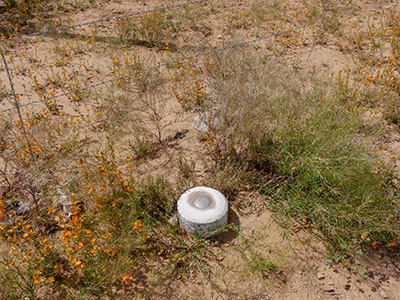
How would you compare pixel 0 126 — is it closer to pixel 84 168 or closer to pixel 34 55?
pixel 84 168

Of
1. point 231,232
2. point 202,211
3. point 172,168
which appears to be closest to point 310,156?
point 231,232

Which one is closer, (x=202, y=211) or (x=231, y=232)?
(x=202, y=211)

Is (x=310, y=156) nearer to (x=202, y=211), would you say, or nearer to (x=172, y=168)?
(x=202, y=211)

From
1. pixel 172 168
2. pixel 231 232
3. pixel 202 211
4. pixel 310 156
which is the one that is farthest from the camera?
pixel 172 168

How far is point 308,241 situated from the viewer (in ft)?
12.1

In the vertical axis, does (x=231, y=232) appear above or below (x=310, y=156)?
below

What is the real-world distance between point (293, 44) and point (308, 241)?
18.4 ft

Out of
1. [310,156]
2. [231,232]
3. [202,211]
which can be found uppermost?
[310,156]

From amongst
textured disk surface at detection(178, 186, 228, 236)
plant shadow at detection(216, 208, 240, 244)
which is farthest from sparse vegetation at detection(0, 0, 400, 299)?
textured disk surface at detection(178, 186, 228, 236)

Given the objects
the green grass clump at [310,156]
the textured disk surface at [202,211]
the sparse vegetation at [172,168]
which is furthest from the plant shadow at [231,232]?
the green grass clump at [310,156]

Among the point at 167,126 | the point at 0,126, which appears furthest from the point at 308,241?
the point at 0,126

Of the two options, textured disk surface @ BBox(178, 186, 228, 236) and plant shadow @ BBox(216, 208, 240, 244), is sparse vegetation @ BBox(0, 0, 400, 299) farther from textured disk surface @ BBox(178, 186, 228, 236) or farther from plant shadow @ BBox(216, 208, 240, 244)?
textured disk surface @ BBox(178, 186, 228, 236)

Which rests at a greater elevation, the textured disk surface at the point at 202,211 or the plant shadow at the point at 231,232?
the textured disk surface at the point at 202,211

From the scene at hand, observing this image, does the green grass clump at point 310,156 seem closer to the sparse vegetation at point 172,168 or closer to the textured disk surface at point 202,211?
the sparse vegetation at point 172,168
